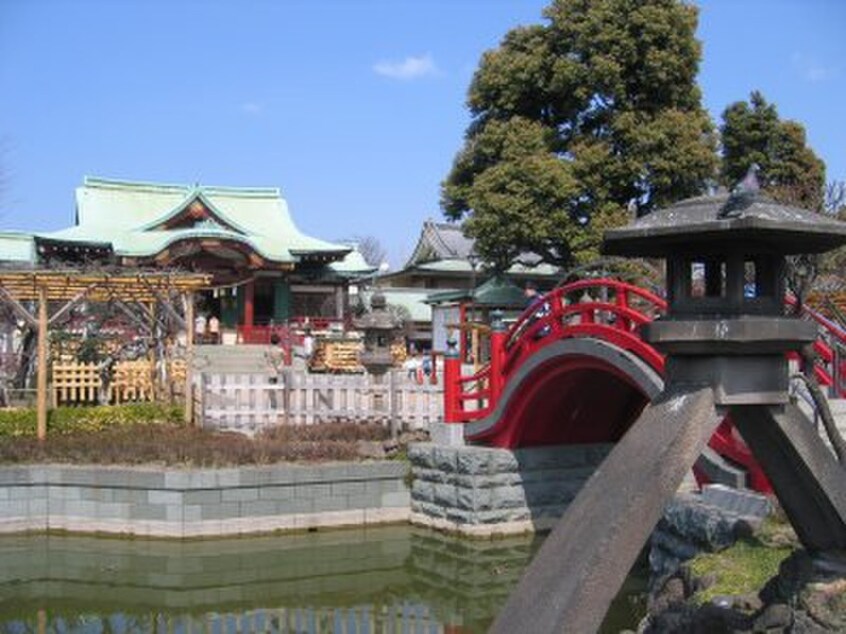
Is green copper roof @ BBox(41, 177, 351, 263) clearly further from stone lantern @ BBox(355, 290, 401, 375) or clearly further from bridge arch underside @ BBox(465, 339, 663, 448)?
bridge arch underside @ BBox(465, 339, 663, 448)

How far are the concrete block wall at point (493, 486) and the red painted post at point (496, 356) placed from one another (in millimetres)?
972

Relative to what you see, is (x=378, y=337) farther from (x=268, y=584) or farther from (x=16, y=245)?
(x=16, y=245)

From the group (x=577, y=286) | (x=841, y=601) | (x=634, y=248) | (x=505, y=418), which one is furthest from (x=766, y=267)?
(x=505, y=418)

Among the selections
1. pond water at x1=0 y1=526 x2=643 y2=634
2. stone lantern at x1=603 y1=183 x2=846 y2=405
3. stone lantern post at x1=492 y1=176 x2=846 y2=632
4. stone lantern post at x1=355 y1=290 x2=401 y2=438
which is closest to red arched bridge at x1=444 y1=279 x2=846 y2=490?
pond water at x1=0 y1=526 x2=643 y2=634

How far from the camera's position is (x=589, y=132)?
27.8 meters

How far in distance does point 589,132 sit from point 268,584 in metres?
19.2

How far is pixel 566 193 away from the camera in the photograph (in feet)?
84.9

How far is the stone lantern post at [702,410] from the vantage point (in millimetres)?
4715

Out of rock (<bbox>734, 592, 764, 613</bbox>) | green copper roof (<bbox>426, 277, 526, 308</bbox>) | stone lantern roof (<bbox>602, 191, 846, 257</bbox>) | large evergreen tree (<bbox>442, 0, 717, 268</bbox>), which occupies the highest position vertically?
large evergreen tree (<bbox>442, 0, 717, 268</bbox>)

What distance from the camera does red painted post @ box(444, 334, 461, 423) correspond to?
1549 centimetres

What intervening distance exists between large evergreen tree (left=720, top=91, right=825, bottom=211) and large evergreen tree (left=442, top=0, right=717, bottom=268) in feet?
14.8

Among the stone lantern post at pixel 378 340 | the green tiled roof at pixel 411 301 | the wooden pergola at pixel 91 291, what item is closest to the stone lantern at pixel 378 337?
the stone lantern post at pixel 378 340

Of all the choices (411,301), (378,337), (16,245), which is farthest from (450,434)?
(16,245)

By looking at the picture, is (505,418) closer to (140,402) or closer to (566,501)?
(566,501)
